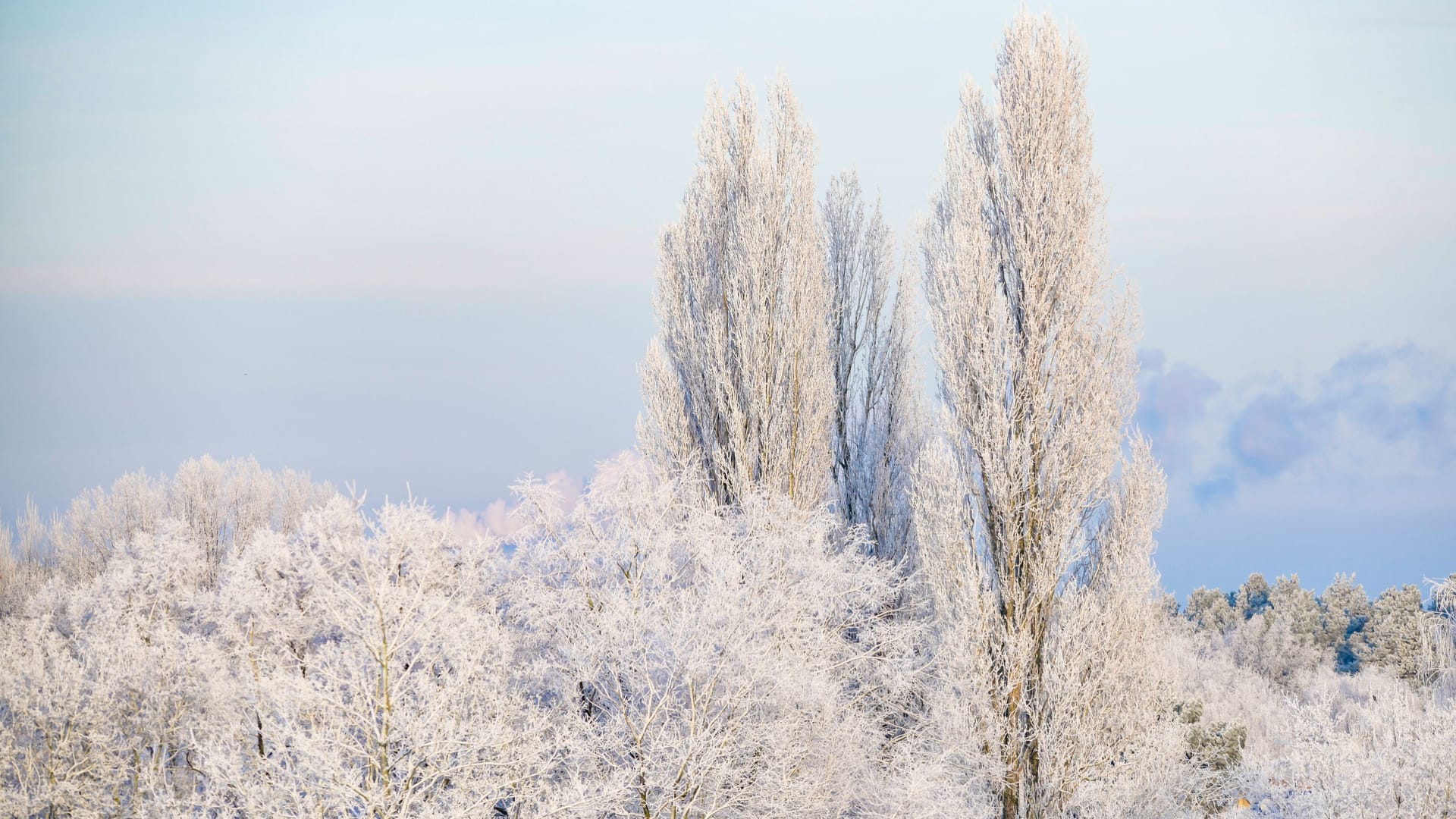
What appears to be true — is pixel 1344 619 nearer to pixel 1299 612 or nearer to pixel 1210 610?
pixel 1299 612


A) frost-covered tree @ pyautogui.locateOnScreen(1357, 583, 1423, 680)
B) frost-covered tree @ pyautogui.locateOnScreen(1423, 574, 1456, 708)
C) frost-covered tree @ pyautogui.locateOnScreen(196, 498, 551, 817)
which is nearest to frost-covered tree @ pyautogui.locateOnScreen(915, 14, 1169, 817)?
frost-covered tree @ pyautogui.locateOnScreen(196, 498, 551, 817)

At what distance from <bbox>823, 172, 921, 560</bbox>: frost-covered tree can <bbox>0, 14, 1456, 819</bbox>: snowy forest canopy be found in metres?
0.74

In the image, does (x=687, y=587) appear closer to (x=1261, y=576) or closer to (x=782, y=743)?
(x=782, y=743)

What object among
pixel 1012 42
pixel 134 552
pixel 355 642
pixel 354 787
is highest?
pixel 1012 42

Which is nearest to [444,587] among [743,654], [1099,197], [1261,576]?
[743,654]

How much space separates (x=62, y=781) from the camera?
954 cm

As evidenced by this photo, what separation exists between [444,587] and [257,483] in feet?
60.0

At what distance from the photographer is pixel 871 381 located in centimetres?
1417

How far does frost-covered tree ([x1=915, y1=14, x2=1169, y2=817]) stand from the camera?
979 centimetres

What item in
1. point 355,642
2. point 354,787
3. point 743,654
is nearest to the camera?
point 354,787

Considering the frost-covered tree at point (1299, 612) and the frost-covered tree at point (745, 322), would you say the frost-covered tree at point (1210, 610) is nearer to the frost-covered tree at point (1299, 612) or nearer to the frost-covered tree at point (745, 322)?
the frost-covered tree at point (1299, 612)

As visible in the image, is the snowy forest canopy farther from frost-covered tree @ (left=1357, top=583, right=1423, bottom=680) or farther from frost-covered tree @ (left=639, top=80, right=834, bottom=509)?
frost-covered tree @ (left=1357, top=583, right=1423, bottom=680)

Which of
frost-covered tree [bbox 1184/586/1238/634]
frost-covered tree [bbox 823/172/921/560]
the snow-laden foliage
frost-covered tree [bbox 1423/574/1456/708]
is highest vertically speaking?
frost-covered tree [bbox 823/172/921/560]

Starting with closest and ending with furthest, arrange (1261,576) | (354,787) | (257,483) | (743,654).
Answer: (354,787) < (743,654) < (257,483) < (1261,576)
